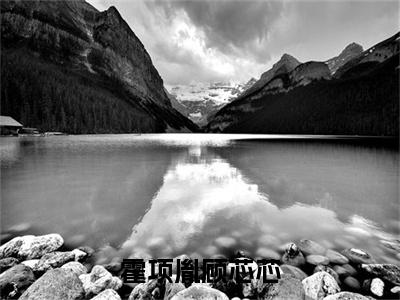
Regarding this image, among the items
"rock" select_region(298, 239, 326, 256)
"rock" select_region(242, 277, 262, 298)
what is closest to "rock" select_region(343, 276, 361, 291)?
"rock" select_region(298, 239, 326, 256)

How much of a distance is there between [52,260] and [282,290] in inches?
264

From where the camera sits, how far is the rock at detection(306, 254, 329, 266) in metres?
6.99

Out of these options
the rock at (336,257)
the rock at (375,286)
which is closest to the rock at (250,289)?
the rock at (375,286)

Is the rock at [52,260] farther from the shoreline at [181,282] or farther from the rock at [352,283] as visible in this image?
the rock at [352,283]

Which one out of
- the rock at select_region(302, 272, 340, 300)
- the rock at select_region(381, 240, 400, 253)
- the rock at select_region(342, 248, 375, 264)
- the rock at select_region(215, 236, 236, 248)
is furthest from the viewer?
the rock at select_region(215, 236, 236, 248)

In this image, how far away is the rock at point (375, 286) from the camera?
5.63 m

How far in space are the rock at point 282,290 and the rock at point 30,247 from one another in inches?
276

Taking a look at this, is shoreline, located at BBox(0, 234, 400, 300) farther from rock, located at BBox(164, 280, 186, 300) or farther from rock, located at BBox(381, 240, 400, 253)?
rock, located at BBox(381, 240, 400, 253)

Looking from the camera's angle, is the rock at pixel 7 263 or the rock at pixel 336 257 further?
the rock at pixel 336 257

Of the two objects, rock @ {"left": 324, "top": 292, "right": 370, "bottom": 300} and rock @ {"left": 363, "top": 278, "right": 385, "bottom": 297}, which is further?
rock @ {"left": 363, "top": 278, "right": 385, "bottom": 297}

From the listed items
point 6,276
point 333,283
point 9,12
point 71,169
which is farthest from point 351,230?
point 9,12

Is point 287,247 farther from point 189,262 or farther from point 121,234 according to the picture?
point 121,234

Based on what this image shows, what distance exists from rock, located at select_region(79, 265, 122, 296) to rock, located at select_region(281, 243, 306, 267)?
17.2 ft

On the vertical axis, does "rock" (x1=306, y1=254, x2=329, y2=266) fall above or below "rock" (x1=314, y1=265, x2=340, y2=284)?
below
